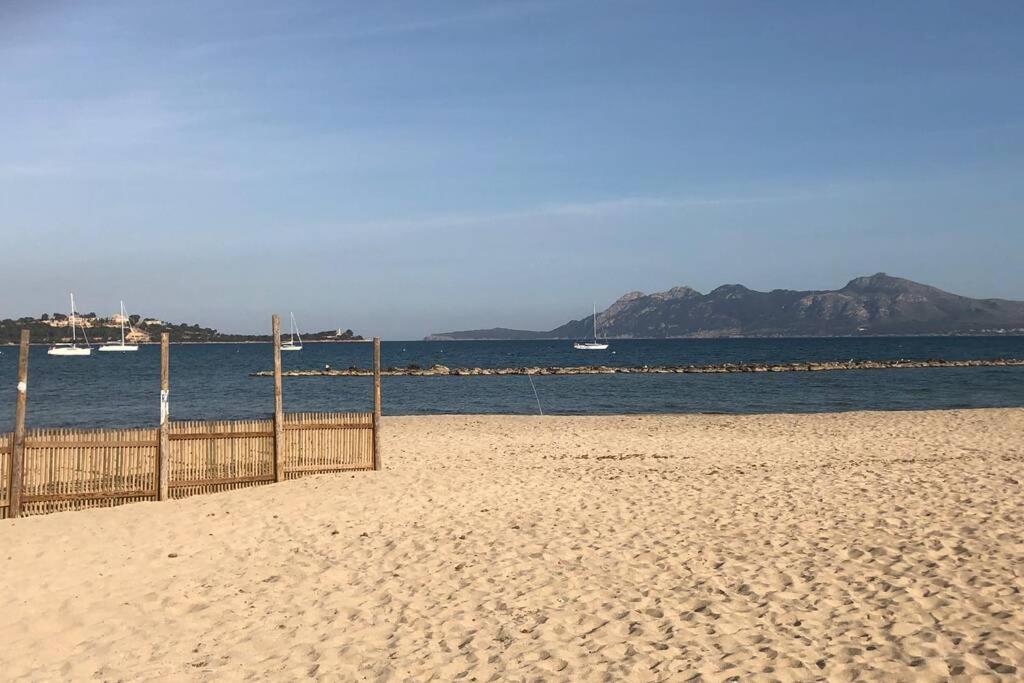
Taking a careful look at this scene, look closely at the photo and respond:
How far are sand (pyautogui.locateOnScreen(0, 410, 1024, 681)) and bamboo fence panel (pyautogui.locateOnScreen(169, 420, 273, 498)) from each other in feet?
1.79

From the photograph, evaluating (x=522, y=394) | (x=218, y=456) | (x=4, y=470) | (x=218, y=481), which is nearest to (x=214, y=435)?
(x=218, y=456)

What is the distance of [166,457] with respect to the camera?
13195mm

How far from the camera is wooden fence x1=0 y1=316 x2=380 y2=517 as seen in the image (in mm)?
12656

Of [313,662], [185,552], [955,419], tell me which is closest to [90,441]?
[185,552]

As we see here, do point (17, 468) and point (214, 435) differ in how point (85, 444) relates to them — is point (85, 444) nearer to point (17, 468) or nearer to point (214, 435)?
point (17, 468)

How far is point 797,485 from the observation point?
1320 cm

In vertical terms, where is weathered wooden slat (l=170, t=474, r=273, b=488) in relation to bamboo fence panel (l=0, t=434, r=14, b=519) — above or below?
below

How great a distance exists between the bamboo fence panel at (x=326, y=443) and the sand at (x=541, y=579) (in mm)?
526

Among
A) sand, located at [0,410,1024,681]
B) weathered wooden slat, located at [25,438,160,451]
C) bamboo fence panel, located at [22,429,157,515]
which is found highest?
weathered wooden slat, located at [25,438,160,451]

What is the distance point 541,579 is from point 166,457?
285 inches

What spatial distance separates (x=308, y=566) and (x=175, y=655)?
2.48 meters

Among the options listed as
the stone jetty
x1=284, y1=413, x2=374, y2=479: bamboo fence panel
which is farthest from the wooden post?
the stone jetty

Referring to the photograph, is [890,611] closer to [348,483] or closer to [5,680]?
[5,680]

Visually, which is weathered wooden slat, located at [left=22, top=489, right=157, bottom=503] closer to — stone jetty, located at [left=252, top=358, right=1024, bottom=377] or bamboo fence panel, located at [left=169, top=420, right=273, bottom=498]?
bamboo fence panel, located at [left=169, top=420, right=273, bottom=498]
